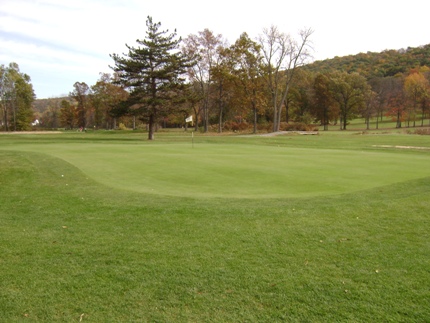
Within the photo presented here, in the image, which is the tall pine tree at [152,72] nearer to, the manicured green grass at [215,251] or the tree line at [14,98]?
the manicured green grass at [215,251]

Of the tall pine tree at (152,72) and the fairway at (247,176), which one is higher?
the tall pine tree at (152,72)

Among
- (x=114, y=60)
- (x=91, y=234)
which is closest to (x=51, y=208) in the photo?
(x=91, y=234)

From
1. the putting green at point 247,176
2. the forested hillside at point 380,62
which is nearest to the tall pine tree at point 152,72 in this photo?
the putting green at point 247,176

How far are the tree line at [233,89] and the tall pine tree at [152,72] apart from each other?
102mm

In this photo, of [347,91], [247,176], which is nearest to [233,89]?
[347,91]

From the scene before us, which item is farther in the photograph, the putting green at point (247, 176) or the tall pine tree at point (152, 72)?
the tall pine tree at point (152, 72)

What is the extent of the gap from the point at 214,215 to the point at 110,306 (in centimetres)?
318

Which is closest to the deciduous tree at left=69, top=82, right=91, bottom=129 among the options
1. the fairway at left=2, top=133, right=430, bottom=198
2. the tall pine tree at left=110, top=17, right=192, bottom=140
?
the tall pine tree at left=110, top=17, right=192, bottom=140

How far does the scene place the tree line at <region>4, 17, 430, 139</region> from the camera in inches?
1499

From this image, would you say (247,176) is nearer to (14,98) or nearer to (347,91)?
(347,91)

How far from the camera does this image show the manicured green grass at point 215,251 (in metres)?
3.57

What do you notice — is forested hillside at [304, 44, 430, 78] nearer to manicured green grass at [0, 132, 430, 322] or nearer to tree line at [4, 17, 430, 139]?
tree line at [4, 17, 430, 139]

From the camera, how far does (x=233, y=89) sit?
6175cm

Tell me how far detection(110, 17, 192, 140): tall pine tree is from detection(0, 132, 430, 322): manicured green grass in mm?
29143
